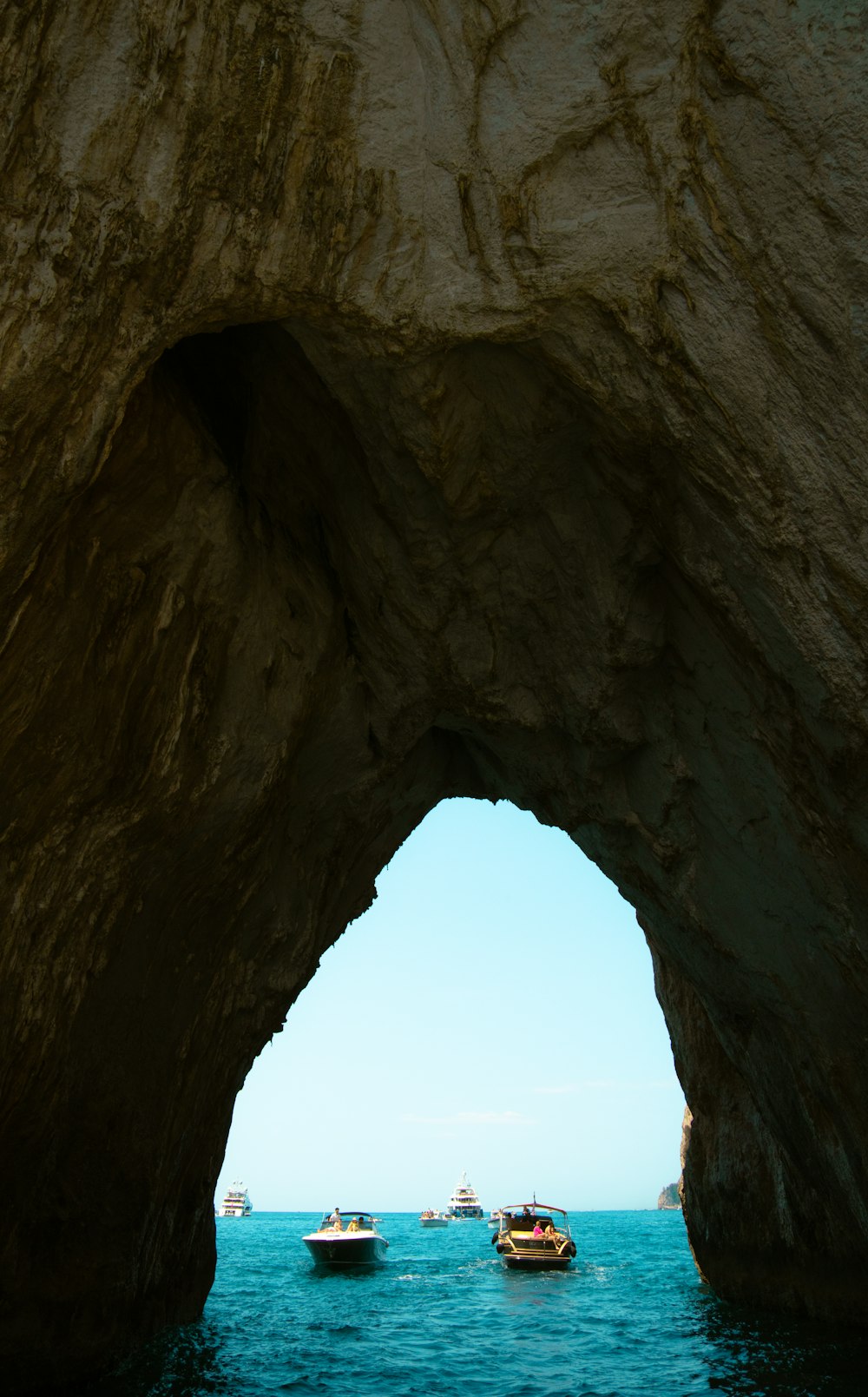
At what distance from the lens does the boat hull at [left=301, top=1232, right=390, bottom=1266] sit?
3097cm

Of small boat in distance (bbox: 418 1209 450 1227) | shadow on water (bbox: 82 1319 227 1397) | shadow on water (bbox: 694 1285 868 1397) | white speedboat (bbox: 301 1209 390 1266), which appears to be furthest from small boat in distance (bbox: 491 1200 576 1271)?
A: small boat in distance (bbox: 418 1209 450 1227)

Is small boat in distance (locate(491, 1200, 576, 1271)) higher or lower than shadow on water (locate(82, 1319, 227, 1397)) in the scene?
lower

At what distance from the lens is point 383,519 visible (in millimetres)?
10469

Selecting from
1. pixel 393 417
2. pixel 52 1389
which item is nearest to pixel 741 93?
pixel 393 417

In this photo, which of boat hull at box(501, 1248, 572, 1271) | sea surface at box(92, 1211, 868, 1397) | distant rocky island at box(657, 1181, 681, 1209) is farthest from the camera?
distant rocky island at box(657, 1181, 681, 1209)

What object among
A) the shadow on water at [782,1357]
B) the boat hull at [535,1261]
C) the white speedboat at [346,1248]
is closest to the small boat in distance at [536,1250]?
the boat hull at [535,1261]

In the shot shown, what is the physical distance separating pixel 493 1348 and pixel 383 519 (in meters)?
11.8

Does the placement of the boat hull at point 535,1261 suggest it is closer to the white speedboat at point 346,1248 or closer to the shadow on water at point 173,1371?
the white speedboat at point 346,1248

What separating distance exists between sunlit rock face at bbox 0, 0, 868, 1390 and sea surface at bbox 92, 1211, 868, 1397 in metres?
1.08

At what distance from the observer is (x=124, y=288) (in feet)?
22.7

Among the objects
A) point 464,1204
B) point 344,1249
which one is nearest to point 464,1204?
point 464,1204

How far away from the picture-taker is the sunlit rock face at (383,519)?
7070 mm

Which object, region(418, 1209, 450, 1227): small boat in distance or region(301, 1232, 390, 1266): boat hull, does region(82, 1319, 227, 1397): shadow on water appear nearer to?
region(301, 1232, 390, 1266): boat hull

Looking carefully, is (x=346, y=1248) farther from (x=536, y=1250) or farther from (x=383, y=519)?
(x=383, y=519)
